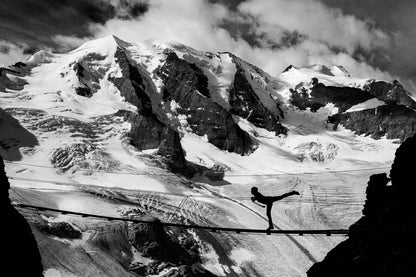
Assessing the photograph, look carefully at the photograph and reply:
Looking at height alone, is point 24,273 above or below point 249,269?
above

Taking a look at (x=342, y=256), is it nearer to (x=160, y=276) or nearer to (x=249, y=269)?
(x=160, y=276)

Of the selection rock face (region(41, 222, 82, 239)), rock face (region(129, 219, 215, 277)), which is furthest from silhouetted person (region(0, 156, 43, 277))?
rock face (region(41, 222, 82, 239))

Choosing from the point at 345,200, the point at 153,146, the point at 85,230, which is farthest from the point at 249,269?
the point at 153,146

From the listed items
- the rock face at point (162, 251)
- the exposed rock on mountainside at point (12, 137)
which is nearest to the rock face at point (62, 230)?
the rock face at point (162, 251)

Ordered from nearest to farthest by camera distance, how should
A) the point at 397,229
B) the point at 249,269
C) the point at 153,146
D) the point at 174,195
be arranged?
the point at 397,229
the point at 249,269
the point at 174,195
the point at 153,146

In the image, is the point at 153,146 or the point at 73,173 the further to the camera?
the point at 153,146

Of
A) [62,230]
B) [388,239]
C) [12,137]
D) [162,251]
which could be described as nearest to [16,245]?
[388,239]

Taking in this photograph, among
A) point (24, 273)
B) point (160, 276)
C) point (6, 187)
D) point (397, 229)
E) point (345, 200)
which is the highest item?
point (397, 229)
